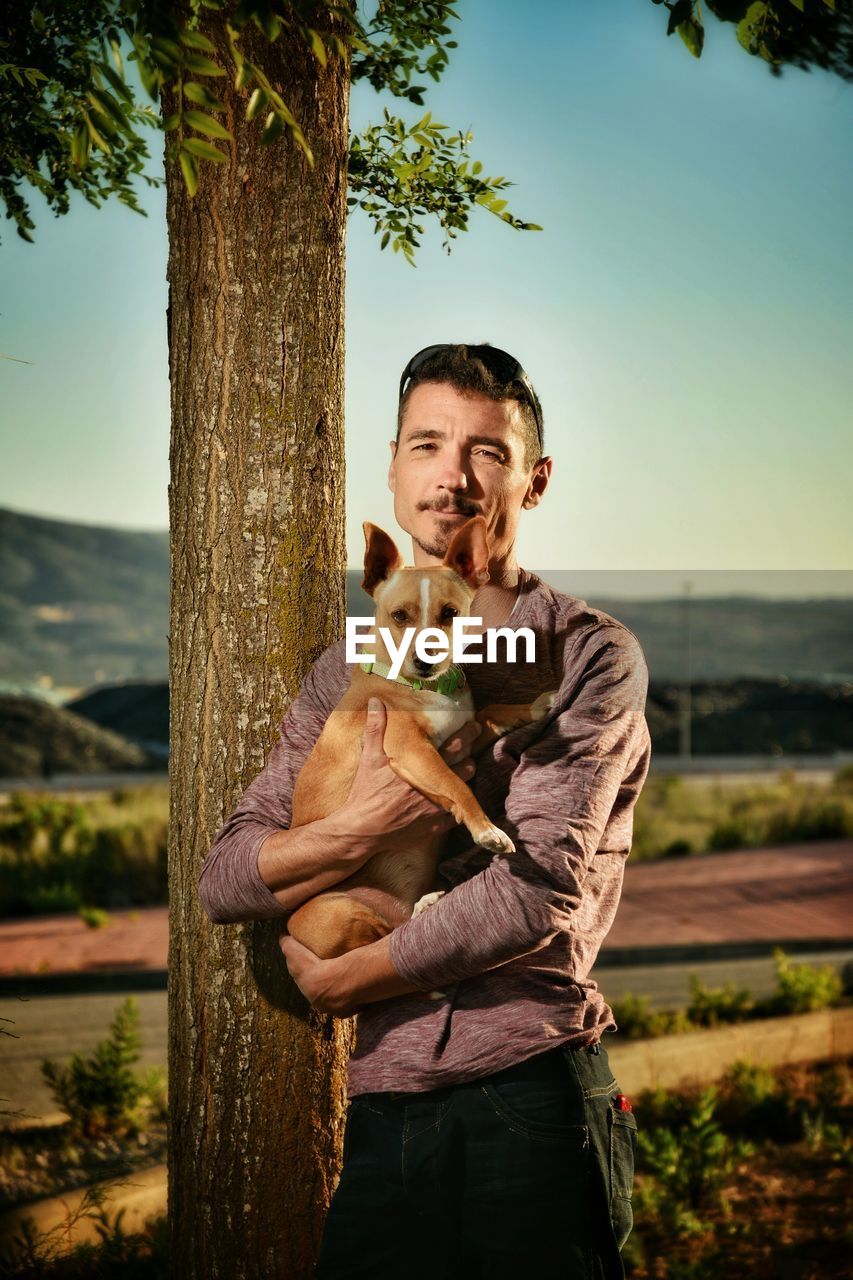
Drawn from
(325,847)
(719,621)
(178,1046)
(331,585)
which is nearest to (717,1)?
(331,585)

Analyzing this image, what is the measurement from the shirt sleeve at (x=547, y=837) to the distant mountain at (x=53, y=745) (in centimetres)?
1160

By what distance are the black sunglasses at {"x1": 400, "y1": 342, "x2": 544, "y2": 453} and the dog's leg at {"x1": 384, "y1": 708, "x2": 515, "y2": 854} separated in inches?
28.4

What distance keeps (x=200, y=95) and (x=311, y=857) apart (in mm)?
1557

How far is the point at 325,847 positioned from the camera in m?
2.06

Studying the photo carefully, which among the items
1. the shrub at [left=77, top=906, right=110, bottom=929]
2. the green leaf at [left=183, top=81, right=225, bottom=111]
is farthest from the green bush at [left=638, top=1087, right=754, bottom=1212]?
the shrub at [left=77, top=906, right=110, bottom=929]

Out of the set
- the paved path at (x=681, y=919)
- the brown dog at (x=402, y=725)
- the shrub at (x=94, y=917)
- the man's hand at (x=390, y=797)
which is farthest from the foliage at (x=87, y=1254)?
the shrub at (x=94, y=917)

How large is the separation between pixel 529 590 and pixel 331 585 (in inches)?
20.9

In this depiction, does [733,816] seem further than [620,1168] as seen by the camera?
Yes

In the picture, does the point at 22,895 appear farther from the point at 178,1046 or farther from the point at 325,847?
the point at 325,847

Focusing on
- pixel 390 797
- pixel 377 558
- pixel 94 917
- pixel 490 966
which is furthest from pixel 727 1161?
pixel 94 917

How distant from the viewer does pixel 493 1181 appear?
6.37ft

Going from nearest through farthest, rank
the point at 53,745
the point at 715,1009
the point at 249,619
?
the point at 249,619
the point at 715,1009
the point at 53,745

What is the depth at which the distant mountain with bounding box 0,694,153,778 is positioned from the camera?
12.9 meters

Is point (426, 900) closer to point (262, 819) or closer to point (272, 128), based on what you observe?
point (262, 819)
